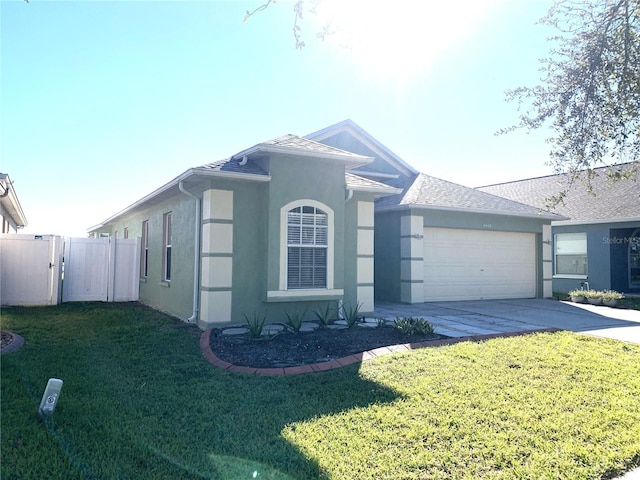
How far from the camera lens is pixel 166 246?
39.5 feet

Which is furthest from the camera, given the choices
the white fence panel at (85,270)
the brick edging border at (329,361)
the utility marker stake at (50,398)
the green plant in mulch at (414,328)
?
the white fence panel at (85,270)

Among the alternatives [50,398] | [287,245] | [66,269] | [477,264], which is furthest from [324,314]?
[66,269]

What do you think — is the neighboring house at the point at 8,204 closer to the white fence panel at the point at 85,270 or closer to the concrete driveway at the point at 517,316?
the white fence panel at the point at 85,270

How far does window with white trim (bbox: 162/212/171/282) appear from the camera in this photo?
11898 millimetres

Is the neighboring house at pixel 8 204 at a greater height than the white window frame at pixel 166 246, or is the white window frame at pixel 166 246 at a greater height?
the neighboring house at pixel 8 204

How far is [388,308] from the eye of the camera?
39.6 feet

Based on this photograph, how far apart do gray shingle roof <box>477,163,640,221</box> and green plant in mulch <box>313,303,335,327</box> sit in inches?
406

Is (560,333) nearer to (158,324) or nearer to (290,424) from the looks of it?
(290,424)

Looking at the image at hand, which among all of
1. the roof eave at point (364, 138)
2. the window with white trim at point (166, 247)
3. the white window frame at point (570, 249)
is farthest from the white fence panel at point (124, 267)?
the white window frame at point (570, 249)

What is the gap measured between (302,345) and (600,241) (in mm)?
15394

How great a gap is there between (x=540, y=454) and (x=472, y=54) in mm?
6435

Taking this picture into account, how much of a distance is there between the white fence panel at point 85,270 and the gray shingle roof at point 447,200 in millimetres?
9683

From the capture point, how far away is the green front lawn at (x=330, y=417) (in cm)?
345

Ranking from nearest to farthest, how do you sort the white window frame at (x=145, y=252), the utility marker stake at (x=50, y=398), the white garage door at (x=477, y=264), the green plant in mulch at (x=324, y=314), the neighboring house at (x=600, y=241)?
the utility marker stake at (x=50, y=398)
the green plant in mulch at (x=324, y=314)
the white garage door at (x=477, y=264)
the white window frame at (x=145, y=252)
the neighboring house at (x=600, y=241)
